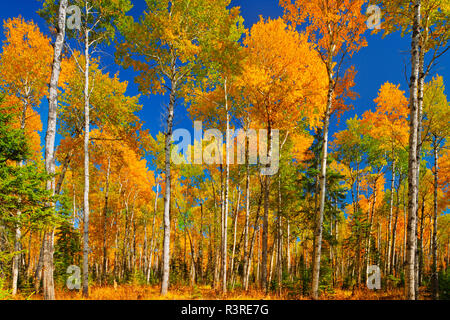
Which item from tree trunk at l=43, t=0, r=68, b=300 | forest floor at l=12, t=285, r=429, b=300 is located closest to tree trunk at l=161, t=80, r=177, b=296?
forest floor at l=12, t=285, r=429, b=300

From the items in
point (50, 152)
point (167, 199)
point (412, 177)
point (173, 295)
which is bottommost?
point (173, 295)

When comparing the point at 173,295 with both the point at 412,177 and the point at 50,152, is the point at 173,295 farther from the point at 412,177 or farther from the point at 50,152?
the point at 412,177

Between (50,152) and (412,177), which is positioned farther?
(50,152)

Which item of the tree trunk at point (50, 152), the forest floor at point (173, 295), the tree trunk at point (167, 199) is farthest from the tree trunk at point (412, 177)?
the tree trunk at point (50, 152)

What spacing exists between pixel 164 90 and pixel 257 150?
6.96m

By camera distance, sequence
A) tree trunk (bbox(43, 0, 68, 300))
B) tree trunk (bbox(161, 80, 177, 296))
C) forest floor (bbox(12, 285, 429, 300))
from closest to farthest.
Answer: tree trunk (bbox(43, 0, 68, 300))
forest floor (bbox(12, 285, 429, 300))
tree trunk (bbox(161, 80, 177, 296))

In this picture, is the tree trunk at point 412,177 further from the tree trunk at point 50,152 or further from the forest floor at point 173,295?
the tree trunk at point 50,152

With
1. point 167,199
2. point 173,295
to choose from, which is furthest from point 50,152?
point 173,295

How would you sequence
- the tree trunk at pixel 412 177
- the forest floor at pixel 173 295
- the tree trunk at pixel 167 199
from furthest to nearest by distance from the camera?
the tree trunk at pixel 167 199 → the forest floor at pixel 173 295 → the tree trunk at pixel 412 177

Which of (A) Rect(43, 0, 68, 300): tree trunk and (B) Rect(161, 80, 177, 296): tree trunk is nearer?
(A) Rect(43, 0, 68, 300): tree trunk

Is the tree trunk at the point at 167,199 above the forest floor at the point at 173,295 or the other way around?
above

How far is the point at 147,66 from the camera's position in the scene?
10773 millimetres

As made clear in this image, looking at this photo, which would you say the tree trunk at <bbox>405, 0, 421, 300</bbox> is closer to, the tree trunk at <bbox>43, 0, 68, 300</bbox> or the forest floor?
the forest floor
